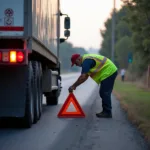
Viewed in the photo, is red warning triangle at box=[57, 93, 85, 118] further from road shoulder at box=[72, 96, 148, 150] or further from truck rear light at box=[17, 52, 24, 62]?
truck rear light at box=[17, 52, 24, 62]

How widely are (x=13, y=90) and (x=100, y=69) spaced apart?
Answer: 328cm

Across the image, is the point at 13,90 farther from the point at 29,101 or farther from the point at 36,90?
the point at 36,90

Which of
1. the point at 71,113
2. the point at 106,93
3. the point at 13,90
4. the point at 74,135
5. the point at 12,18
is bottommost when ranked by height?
the point at 71,113

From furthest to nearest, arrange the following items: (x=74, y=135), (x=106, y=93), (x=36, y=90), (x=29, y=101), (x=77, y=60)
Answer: (x=106, y=93) < (x=77, y=60) < (x=36, y=90) < (x=29, y=101) < (x=74, y=135)

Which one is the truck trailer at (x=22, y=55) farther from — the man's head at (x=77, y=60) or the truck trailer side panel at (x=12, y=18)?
the man's head at (x=77, y=60)

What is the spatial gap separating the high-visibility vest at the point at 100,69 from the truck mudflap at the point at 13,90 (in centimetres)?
280

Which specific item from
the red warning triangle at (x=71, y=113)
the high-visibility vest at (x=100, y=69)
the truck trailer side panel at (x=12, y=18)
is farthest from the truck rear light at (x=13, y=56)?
the red warning triangle at (x=71, y=113)

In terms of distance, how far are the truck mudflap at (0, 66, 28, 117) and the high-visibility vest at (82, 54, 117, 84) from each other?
280 cm

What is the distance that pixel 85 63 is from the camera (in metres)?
12.7

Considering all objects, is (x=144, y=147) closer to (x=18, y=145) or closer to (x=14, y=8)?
(x=18, y=145)

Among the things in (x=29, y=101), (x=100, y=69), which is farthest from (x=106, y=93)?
(x=29, y=101)

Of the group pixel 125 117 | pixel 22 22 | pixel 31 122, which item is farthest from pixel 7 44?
pixel 125 117

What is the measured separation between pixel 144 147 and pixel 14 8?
3.32 metres

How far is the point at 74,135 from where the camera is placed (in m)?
10.0
